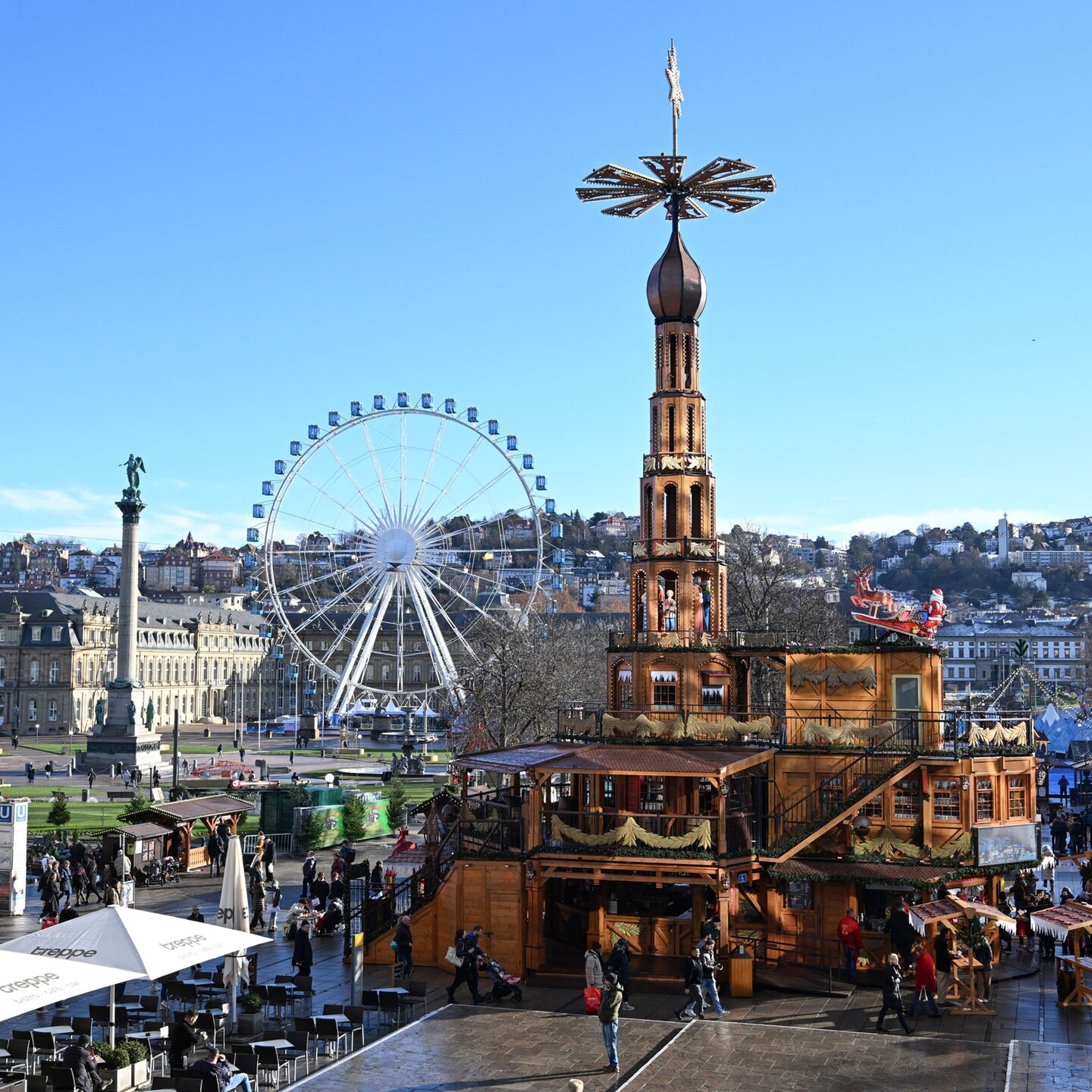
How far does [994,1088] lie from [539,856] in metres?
11.0

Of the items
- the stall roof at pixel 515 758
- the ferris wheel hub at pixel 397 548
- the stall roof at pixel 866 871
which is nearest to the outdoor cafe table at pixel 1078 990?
the stall roof at pixel 866 871

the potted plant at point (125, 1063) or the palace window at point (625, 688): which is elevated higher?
the palace window at point (625, 688)

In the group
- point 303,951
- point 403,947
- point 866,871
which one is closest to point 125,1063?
point 303,951

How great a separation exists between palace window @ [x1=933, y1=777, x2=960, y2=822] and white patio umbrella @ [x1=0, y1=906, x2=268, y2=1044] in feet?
53.3

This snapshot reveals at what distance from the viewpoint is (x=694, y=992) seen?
2627 centimetres

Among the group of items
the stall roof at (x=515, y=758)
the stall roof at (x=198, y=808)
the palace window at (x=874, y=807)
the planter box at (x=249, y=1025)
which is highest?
the stall roof at (x=515, y=758)

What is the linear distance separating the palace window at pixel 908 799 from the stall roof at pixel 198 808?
77.8ft

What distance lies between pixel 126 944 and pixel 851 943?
15060 millimetres

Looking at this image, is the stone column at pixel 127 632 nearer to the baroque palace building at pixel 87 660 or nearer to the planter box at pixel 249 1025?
the baroque palace building at pixel 87 660

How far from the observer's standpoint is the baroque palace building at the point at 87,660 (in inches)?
6009

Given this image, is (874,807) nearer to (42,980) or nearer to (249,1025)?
(249,1025)

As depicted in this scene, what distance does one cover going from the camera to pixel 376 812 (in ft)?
185

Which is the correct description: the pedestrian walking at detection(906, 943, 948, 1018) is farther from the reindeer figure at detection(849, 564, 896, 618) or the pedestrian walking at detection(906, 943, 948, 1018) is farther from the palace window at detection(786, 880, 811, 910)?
the reindeer figure at detection(849, 564, 896, 618)

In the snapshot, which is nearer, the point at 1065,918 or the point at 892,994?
the point at 892,994
